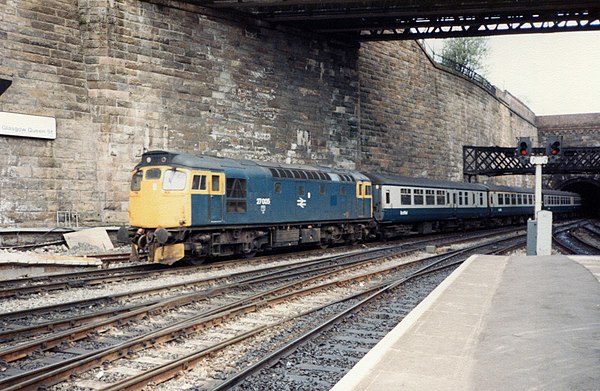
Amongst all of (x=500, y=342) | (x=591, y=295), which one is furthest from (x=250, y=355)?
(x=591, y=295)

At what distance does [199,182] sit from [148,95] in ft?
24.9

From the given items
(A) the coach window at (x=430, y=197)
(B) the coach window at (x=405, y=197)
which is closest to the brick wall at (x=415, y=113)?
(A) the coach window at (x=430, y=197)

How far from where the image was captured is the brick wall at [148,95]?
60.6 ft

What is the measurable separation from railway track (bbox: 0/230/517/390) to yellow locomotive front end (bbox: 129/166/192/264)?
2.38 m

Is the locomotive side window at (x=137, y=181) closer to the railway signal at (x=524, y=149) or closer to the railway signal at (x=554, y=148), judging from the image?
the railway signal at (x=524, y=149)

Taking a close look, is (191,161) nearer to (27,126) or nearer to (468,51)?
(27,126)

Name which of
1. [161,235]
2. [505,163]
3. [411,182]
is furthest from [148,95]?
[505,163]

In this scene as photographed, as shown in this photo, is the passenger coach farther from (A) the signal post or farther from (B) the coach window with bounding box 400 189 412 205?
(A) the signal post

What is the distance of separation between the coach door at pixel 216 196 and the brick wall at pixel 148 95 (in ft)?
19.9

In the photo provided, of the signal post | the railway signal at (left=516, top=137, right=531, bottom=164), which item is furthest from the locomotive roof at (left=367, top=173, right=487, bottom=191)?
the signal post

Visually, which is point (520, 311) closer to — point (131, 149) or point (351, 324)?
point (351, 324)

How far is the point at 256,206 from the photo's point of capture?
55.7 ft

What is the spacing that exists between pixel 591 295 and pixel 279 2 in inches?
649

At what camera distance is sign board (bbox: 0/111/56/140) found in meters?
17.8
